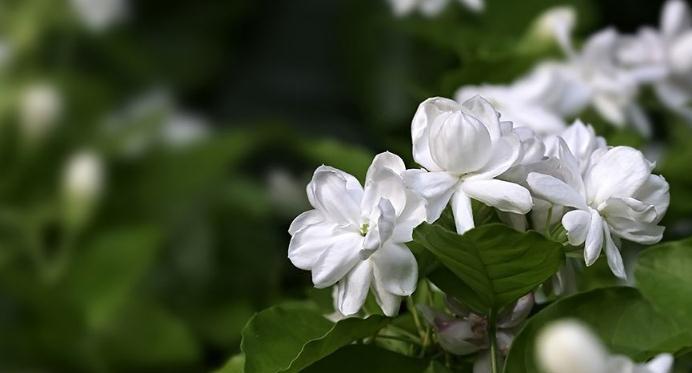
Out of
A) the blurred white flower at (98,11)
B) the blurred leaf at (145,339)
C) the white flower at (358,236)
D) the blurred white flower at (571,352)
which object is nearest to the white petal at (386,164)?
the white flower at (358,236)

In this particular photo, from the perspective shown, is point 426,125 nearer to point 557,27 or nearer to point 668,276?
point 668,276

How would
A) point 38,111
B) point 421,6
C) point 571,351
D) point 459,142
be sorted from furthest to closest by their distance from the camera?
point 38,111, point 421,6, point 459,142, point 571,351

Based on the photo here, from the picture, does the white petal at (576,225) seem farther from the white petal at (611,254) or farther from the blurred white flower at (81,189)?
the blurred white flower at (81,189)

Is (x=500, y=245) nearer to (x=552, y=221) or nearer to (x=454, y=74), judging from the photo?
(x=552, y=221)

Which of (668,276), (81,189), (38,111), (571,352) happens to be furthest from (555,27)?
(38,111)

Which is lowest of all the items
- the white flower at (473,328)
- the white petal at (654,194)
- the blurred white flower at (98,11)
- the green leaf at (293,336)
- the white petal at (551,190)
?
the white flower at (473,328)

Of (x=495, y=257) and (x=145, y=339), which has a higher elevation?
(x=495, y=257)

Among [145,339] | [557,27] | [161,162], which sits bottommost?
[145,339]
